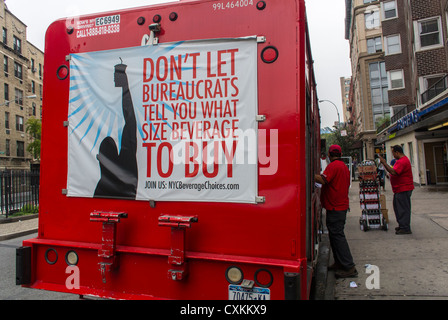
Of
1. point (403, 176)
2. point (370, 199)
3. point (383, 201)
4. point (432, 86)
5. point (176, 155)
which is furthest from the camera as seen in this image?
point (432, 86)

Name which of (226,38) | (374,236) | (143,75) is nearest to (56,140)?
(143,75)

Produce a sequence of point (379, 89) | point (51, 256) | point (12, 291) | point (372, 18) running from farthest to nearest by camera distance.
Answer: point (379, 89) < point (372, 18) < point (12, 291) < point (51, 256)

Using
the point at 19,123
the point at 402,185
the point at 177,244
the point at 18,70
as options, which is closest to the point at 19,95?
the point at 18,70

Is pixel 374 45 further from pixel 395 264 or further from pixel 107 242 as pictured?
pixel 107 242

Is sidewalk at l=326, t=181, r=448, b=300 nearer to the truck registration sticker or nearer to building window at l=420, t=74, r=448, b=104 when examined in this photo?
the truck registration sticker

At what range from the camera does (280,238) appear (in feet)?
7.91

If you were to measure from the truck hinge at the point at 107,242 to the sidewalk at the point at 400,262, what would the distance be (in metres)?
2.81

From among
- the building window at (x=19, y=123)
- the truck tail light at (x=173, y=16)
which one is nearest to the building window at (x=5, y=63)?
the building window at (x=19, y=123)

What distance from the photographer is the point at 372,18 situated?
40625 mm

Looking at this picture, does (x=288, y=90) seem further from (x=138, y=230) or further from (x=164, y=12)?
(x=138, y=230)

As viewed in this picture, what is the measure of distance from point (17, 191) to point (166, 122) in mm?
11952

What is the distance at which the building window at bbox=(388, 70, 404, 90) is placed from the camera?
90.2ft
